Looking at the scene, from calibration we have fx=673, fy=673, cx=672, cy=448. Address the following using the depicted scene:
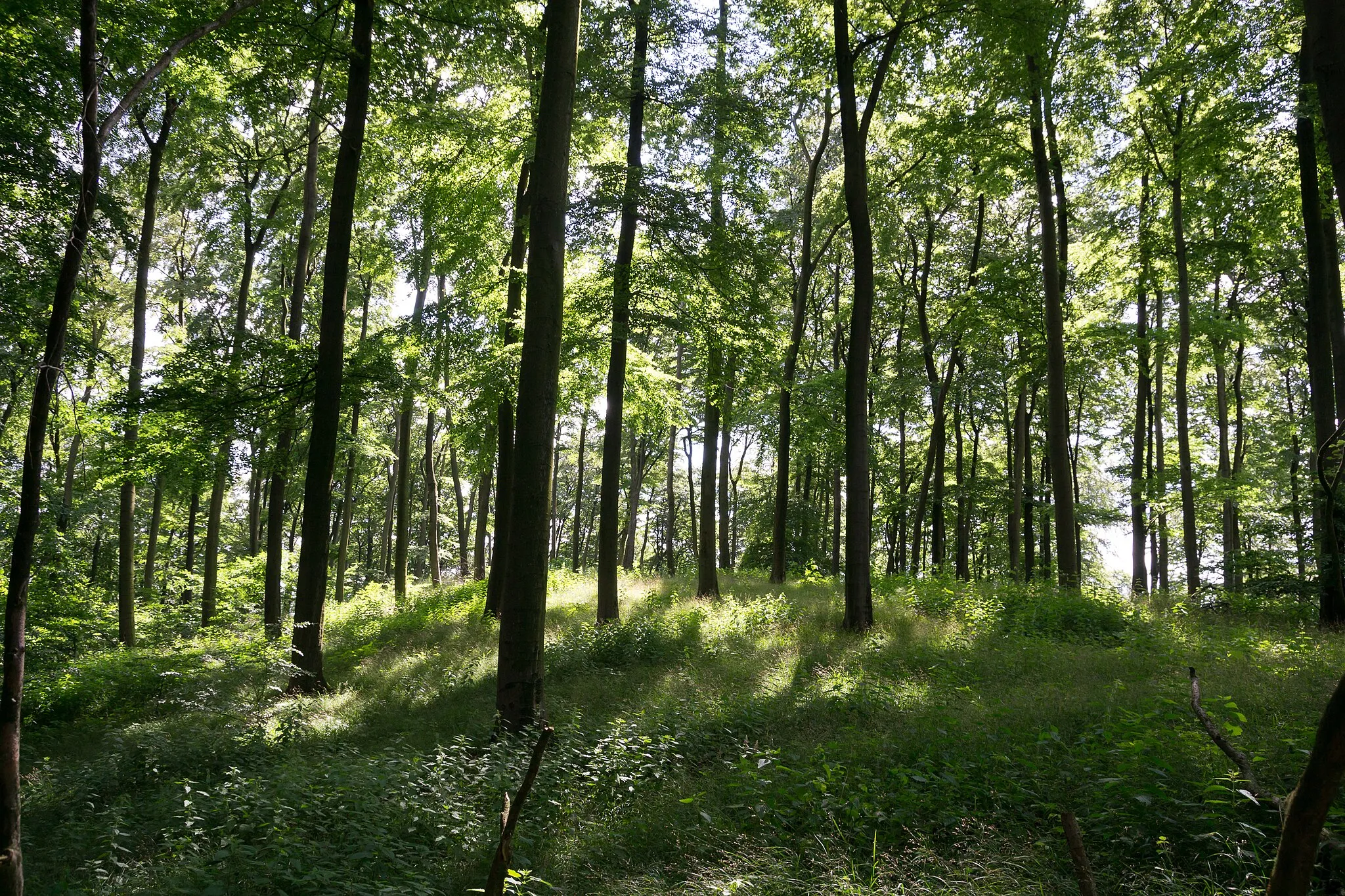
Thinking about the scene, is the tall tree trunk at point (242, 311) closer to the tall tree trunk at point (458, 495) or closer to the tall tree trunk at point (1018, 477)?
the tall tree trunk at point (458, 495)

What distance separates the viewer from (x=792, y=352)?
1775cm

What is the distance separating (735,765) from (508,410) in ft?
31.3

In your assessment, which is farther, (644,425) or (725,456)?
(725,456)

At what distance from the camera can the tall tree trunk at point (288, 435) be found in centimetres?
1209

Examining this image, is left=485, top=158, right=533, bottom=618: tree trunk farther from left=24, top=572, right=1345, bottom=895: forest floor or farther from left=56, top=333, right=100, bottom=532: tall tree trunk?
left=56, top=333, right=100, bottom=532: tall tree trunk

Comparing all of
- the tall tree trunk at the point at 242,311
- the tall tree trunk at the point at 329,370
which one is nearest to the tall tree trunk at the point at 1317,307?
the tall tree trunk at the point at 329,370

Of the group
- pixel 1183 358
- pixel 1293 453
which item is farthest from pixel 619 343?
pixel 1293 453

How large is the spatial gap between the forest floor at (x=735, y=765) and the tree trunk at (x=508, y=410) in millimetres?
3765

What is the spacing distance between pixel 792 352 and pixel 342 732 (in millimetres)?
13211

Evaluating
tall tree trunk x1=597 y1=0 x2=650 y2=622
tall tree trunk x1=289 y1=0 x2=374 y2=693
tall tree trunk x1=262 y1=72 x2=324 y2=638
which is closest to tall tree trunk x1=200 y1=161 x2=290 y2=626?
tall tree trunk x1=262 y1=72 x2=324 y2=638

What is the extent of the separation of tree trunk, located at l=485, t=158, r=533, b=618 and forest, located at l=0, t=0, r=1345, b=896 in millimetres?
140

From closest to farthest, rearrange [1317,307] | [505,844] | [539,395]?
[505,844], [539,395], [1317,307]

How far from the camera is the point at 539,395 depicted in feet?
24.5

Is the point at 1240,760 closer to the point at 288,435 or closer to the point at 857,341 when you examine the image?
the point at 857,341
